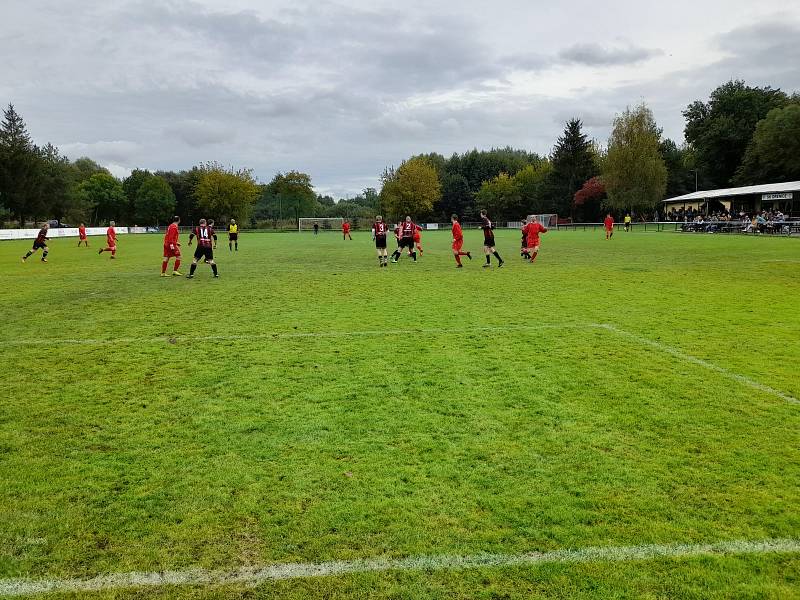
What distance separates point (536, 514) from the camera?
13.0 ft

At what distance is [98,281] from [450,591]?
18.9 metres

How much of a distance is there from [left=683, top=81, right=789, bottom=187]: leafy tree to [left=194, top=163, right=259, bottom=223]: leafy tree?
→ 70556mm

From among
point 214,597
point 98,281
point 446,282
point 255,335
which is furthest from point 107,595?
point 98,281

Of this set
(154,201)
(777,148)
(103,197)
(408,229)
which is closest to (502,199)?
(777,148)

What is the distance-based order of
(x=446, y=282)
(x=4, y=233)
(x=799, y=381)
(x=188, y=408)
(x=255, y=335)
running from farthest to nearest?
(x=4, y=233)
(x=446, y=282)
(x=255, y=335)
(x=799, y=381)
(x=188, y=408)

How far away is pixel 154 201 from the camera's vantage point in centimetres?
10500

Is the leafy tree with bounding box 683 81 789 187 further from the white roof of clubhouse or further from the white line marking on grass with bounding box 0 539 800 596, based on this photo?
the white line marking on grass with bounding box 0 539 800 596

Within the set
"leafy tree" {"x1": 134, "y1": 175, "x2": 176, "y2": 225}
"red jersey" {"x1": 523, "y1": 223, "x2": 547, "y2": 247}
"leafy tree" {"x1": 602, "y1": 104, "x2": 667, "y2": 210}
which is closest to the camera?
"red jersey" {"x1": 523, "y1": 223, "x2": 547, "y2": 247}

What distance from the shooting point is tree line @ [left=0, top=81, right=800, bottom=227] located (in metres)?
75.9

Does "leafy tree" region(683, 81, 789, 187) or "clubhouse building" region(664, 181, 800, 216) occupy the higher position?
"leafy tree" region(683, 81, 789, 187)

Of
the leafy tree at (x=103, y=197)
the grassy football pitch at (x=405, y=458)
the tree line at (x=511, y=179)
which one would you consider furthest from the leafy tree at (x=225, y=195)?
the grassy football pitch at (x=405, y=458)

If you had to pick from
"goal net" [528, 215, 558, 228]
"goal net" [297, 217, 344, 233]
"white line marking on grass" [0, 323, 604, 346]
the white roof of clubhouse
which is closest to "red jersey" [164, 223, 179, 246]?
"white line marking on grass" [0, 323, 604, 346]

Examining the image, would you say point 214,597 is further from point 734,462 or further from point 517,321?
point 517,321

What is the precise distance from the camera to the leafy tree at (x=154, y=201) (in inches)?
4126
